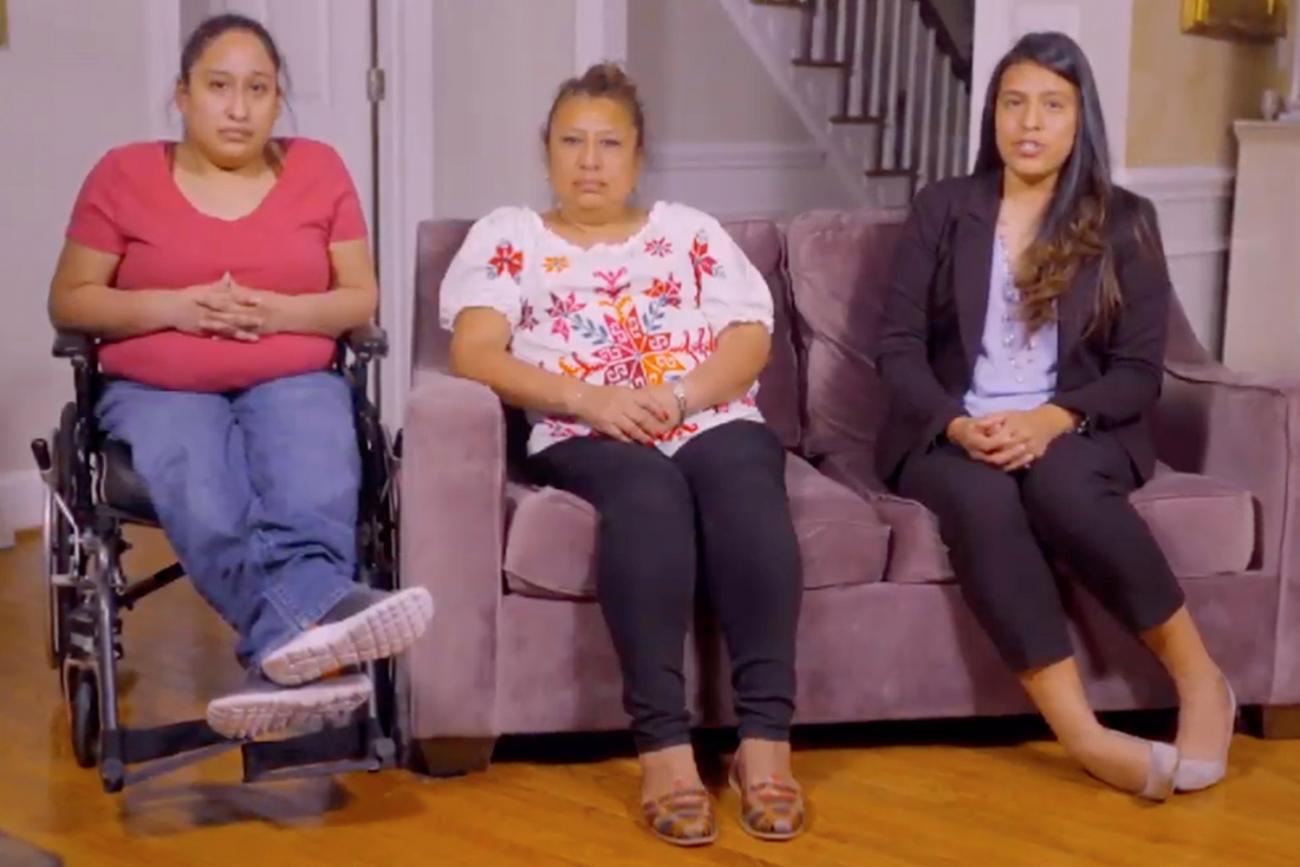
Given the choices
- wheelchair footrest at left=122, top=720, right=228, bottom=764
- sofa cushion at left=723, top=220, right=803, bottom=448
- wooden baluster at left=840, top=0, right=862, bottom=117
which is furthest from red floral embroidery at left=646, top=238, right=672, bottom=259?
wooden baluster at left=840, top=0, right=862, bottom=117

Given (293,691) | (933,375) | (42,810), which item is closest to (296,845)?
(293,691)

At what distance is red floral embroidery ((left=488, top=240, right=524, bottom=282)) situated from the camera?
8.63ft

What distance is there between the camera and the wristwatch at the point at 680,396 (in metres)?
2.54

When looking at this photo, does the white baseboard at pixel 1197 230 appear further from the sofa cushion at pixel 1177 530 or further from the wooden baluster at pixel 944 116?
the wooden baluster at pixel 944 116

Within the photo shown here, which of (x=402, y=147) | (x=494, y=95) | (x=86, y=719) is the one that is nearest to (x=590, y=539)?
(x=86, y=719)

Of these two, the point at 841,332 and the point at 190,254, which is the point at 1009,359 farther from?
the point at 190,254

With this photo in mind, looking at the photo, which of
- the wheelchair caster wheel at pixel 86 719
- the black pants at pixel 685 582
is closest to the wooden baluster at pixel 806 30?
the black pants at pixel 685 582

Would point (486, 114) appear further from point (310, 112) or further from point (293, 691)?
point (293, 691)

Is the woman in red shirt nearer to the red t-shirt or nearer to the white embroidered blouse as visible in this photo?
the red t-shirt

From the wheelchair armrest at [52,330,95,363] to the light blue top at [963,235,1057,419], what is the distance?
4.28 feet

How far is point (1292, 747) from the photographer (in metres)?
2.71

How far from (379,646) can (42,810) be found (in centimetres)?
55

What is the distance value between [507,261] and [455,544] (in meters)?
0.46

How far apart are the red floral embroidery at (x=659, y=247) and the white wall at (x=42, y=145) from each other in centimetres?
187
